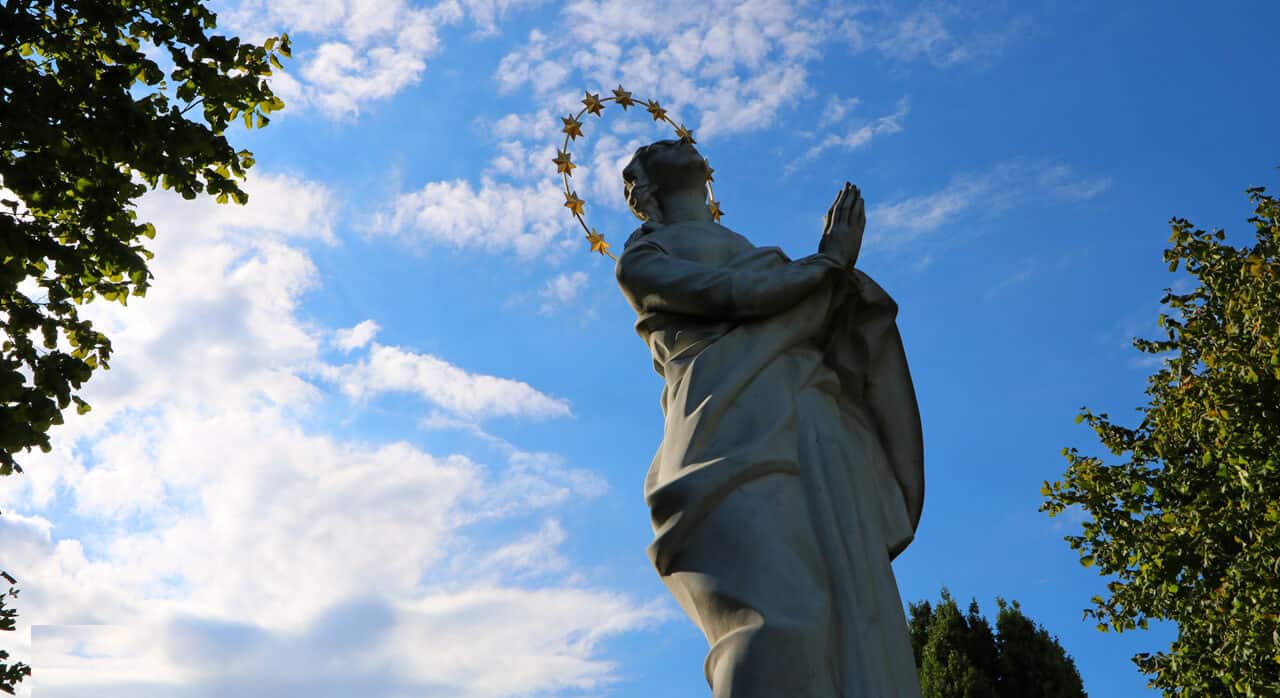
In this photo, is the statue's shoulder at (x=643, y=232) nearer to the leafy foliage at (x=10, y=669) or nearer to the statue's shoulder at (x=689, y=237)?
the statue's shoulder at (x=689, y=237)

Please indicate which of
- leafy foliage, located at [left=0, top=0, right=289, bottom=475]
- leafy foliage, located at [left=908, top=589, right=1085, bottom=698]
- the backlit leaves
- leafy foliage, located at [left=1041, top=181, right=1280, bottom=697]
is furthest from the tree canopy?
leafy foliage, located at [left=908, top=589, right=1085, bottom=698]

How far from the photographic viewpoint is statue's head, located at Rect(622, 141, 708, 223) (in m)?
5.57

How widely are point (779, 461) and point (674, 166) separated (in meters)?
1.81

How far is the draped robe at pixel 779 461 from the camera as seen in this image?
13.0 feet

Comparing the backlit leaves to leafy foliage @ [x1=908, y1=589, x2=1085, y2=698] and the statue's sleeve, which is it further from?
leafy foliage @ [x1=908, y1=589, x2=1085, y2=698]

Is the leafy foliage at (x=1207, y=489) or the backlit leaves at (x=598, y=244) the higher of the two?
the leafy foliage at (x=1207, y=489)

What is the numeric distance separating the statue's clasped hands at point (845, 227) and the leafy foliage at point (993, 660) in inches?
770

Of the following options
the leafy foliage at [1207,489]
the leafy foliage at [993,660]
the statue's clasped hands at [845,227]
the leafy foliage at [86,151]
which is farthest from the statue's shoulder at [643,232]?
the leafy foliage at [993,660]

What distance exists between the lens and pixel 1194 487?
1482cm

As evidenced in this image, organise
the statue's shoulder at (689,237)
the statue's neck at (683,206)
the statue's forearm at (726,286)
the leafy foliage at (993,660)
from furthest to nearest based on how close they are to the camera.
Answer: the leafy foliage at (993,660) < the statue's neck at (683,206) < the statue's shoulder at (689,237) < the statue's forearm at (726,286)

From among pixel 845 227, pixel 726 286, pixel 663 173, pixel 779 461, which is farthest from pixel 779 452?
pixel 663 173

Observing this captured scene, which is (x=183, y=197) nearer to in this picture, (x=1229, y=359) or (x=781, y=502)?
(x=781, y=502)

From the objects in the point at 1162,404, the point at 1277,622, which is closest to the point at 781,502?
the point at 1277,622

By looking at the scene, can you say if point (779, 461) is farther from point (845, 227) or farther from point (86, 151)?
point (86, 151)
